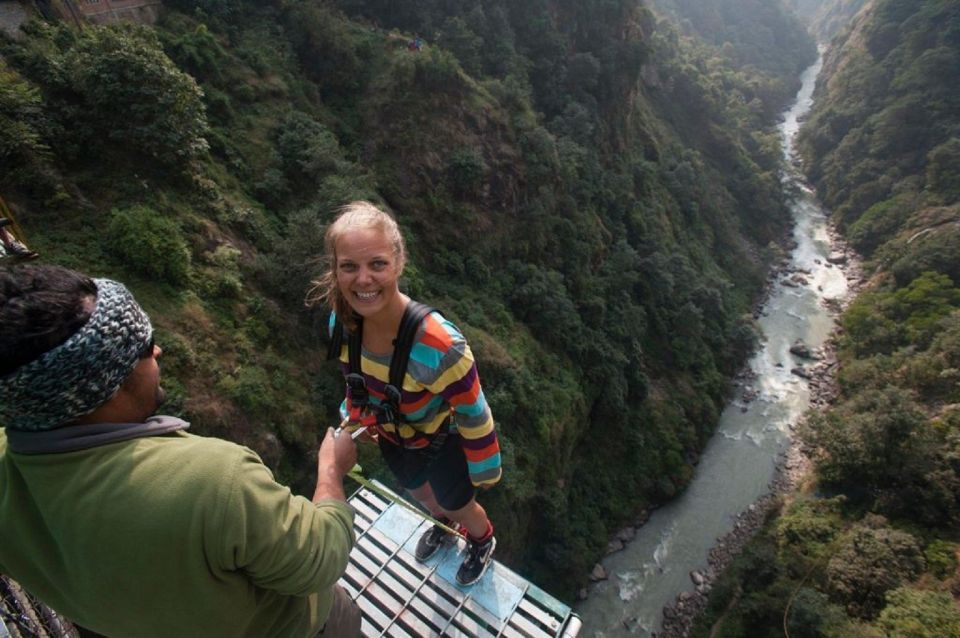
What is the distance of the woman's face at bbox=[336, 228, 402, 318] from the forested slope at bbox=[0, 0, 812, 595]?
6682mm

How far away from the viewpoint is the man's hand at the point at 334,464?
8.24ft

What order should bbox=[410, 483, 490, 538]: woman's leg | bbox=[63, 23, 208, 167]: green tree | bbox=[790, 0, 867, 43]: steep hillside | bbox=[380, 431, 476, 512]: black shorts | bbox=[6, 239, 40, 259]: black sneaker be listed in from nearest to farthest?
bbox=[380, 431, 476, 512]: black shorts < bbox=[410, 483, 490, 538]: woman's leg < bbox=[6, 239, 40, 259]: black sneaker < bbox=[63, 23, 208, 167]: green tree < bbox=[790, 0, 867, 43]: steep hillside

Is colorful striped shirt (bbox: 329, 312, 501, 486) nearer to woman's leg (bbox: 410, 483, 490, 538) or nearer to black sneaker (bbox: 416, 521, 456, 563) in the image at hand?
woman's leg (bbox: 410, 483, 490, 538)

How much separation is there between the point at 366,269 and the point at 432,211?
51.6ft

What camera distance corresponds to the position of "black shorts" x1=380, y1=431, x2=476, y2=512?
153 inches

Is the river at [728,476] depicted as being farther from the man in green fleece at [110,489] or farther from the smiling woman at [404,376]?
the man in green fleece at [110,489]

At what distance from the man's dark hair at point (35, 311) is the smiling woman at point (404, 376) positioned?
149cm

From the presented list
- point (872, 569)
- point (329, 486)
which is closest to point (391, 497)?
point (329, 486)

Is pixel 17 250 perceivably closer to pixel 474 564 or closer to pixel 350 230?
pixel 350 230

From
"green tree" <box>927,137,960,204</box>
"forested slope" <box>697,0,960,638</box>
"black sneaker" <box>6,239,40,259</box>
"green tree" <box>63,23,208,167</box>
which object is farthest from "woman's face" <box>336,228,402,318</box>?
"green tree" <box>927,137,960,204</box>

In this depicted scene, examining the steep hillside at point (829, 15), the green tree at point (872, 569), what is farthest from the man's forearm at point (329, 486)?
the steep hillside at point (829, 15)

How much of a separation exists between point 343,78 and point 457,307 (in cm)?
1115

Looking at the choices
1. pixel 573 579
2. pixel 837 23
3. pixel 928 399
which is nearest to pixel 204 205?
pixel 573 579

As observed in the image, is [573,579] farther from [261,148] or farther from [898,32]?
[898,32]
